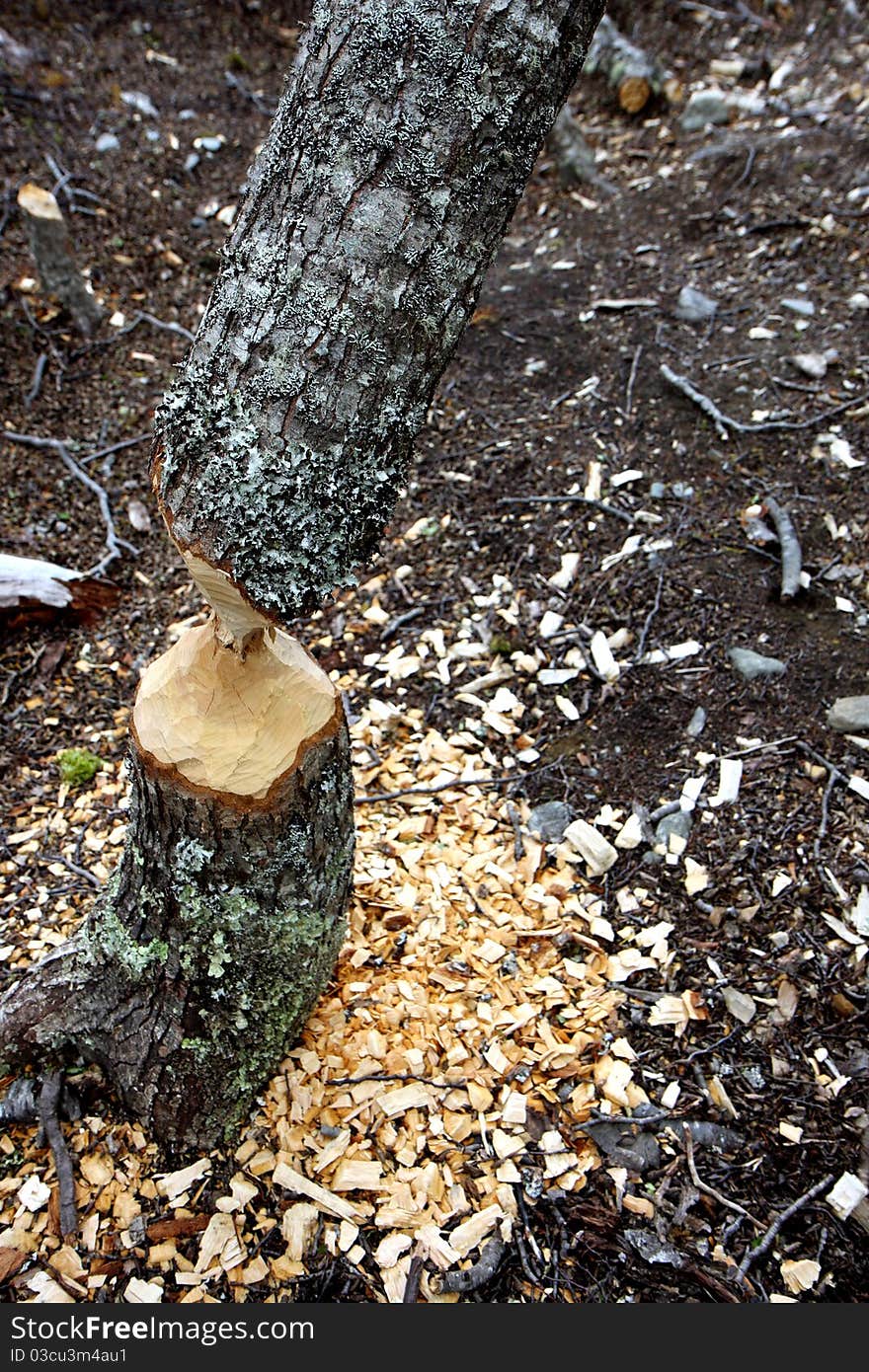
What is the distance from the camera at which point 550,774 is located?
10.2ft

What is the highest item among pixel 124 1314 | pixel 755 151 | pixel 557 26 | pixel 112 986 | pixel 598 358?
pixel 755 151

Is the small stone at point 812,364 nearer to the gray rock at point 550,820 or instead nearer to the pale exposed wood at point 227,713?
the gray rock at point 550,820

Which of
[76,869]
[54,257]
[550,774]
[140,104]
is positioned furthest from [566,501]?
[140,104]

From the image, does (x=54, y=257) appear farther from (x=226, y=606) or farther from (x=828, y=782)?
(x=828, y=782)

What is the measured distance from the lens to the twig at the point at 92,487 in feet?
13.3

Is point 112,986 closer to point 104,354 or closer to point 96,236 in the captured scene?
point 104,354

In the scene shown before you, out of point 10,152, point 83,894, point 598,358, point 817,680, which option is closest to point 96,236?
point 10,152

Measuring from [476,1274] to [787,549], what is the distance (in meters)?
2.64

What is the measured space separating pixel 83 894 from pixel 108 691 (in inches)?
39.0

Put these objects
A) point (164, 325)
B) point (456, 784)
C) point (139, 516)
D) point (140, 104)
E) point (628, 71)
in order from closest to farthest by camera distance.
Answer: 1. point (456, 784)
2. point (139, 516)
3. point (164, 325)
4. point (140, 104)
5. point (628, 71)

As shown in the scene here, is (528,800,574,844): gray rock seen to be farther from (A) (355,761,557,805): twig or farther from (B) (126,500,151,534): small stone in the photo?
(B) (126,500,151,534): small stone

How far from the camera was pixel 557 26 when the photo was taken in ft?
4.53

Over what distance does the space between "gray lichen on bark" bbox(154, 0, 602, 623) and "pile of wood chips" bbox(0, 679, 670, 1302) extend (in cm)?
130

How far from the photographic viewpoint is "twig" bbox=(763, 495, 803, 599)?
3355mm
